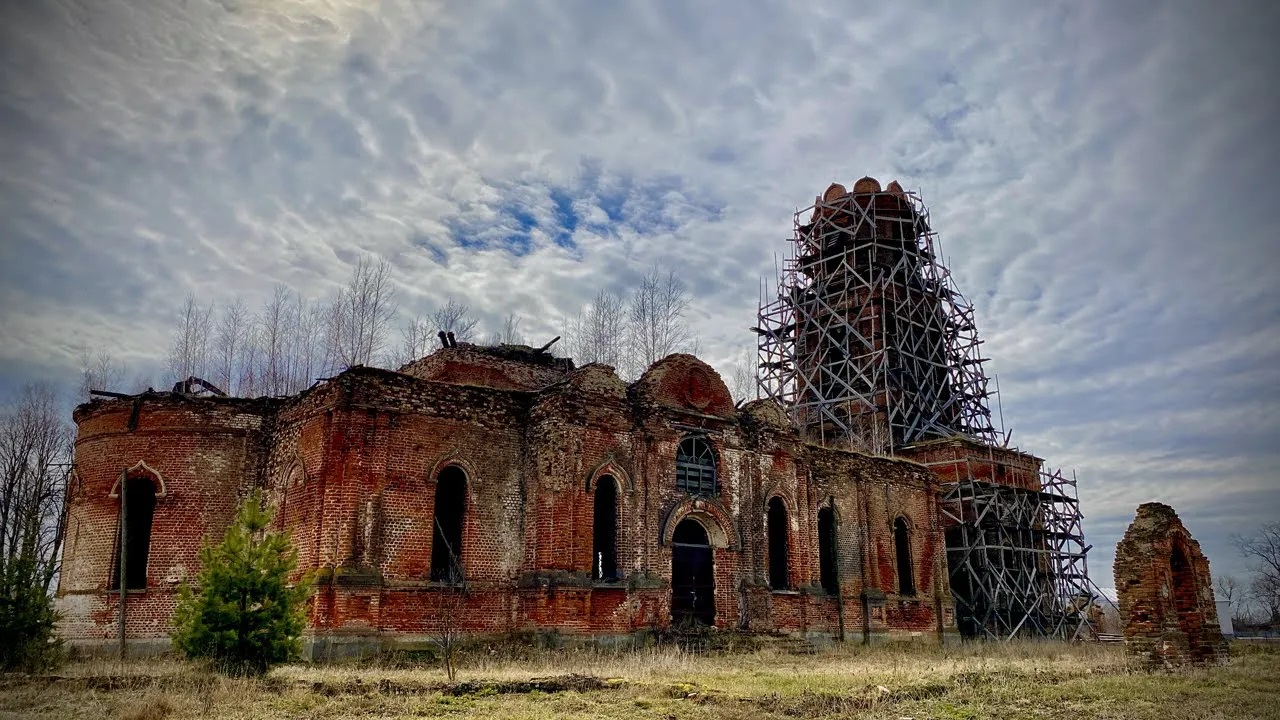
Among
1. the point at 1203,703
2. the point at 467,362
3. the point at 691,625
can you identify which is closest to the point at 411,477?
the point at 467,362

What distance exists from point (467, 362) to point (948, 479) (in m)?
18.7

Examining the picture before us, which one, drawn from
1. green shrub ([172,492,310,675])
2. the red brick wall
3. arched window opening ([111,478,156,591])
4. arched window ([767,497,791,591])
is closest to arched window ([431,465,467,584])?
the red brick wall

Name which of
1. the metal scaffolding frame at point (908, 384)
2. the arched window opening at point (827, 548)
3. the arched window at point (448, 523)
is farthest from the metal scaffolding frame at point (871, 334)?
the arched window at point (448, 523)

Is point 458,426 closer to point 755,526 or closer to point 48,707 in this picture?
point 755,526

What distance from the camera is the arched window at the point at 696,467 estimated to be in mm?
19984

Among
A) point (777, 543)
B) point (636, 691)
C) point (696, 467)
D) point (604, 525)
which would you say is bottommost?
point (636, 691)

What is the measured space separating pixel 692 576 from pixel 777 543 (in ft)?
10.8

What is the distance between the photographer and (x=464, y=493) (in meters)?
18.0

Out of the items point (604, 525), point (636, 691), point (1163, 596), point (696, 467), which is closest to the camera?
point (636, 691)

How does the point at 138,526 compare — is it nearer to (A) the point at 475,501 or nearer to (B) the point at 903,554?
(A) the point at 475,501

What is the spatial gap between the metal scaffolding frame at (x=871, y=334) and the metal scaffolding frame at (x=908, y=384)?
0.20 ft

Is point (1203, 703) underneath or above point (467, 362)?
underneath

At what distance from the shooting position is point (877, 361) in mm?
35844

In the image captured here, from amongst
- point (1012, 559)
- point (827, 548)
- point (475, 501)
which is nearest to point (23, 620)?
point (475, 501)
